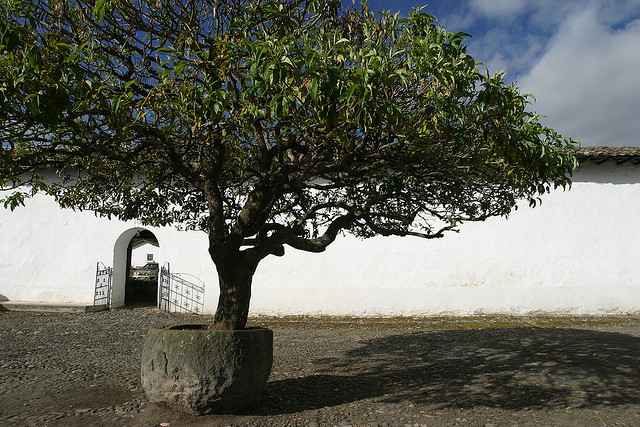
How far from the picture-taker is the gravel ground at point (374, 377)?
4.23 m

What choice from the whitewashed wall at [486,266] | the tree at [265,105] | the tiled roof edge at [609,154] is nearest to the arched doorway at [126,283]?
the whitewashed wall at [486,266]

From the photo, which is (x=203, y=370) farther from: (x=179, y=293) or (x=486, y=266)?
(x=486, y=266)

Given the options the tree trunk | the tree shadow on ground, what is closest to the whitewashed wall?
the tree shadow on ground

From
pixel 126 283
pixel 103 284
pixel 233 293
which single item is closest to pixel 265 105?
pixel 233 293

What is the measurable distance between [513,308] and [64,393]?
9.76 m

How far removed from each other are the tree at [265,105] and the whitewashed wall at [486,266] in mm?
5694

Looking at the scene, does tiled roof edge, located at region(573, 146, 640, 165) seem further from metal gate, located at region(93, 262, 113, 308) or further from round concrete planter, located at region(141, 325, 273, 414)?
metal gate, located at region(93, 262, 113, 308)

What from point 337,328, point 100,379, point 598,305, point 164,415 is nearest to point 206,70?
point 164,415

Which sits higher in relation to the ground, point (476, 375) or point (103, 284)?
point (103, 284)

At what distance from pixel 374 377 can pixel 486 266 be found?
6742 mm

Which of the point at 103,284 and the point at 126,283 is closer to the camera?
the point at 103,284

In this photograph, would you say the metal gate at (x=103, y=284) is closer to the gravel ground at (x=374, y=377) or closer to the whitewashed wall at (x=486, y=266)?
the whitewashed wall at (x=486, y=266)

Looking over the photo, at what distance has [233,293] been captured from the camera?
4.71 m

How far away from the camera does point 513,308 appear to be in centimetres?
1144
